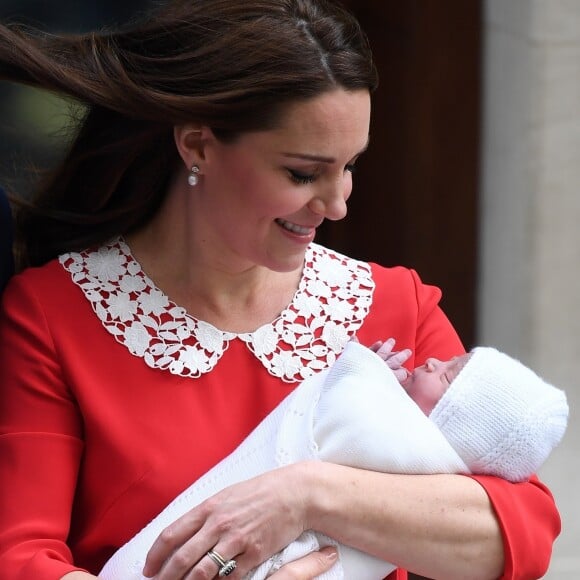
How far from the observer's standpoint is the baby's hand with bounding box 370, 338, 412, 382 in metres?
2.68

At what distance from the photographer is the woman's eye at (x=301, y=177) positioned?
268cm

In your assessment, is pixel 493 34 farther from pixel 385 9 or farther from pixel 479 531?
pixel 479 531

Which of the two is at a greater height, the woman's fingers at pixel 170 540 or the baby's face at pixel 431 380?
the baby's face at pixel 431 380

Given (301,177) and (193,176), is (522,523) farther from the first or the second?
(193,176)

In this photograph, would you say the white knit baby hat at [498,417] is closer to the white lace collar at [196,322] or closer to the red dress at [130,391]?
the red dress at [130,391]

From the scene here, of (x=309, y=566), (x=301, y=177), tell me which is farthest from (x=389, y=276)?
(x=309, y=566)

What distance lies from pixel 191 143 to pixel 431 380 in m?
0.62

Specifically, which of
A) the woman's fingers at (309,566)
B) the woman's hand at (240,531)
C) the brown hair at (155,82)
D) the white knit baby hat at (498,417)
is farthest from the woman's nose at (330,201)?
the woman's fingers at (309,566)

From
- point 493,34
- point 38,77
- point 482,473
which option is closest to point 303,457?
point 482,473

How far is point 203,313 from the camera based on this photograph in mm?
2867

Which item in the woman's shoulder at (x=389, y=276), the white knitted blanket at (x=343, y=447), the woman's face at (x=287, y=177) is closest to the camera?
the white knitted blanket at (x=343, y=447)

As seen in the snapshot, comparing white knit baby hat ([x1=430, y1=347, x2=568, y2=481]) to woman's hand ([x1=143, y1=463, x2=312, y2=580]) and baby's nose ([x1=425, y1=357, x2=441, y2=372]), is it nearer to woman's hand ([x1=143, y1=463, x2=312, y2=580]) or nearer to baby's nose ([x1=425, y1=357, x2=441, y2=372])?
baby's nose ([x1=425, y1=357, x2=441, y2=372])

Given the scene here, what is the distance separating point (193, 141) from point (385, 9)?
183 cm

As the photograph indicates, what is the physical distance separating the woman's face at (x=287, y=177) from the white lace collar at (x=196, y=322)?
0.16 meters
